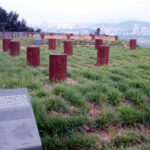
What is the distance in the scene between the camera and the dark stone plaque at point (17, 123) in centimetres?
207

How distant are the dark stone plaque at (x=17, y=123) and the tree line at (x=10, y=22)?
133ft

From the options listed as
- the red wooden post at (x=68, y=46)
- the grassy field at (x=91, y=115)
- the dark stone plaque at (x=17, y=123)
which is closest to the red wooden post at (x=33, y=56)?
the grassy field at (x=91, y=115)

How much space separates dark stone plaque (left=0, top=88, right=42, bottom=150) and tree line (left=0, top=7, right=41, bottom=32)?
4039 centimetres

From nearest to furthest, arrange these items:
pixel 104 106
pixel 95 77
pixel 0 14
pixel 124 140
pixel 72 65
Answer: pixel 124 140
pixel 104 106
pixel 95 77
pixel 72 65
pixel 0 14

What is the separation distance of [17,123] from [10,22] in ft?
144

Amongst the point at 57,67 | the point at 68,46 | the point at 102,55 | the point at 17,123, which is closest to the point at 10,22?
the point at 68,46

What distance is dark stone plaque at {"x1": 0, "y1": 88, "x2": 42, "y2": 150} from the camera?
2.07 metres

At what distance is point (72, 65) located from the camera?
838 cm

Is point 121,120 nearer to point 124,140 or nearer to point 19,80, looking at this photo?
point 124,140

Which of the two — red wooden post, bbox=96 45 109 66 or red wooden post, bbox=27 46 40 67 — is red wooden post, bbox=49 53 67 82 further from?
red wooden post, bbox=96 45 109 66

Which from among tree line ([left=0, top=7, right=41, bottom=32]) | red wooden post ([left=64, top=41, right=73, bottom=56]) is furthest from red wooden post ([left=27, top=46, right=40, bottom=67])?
tree line ([left=0, top=7, right=41, bottom=32])

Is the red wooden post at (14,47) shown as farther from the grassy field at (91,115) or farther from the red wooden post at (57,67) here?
the red wooden post at (57,67)

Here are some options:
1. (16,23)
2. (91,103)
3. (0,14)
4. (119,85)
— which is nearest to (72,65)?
(119,85)

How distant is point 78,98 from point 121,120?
0.95 meters
